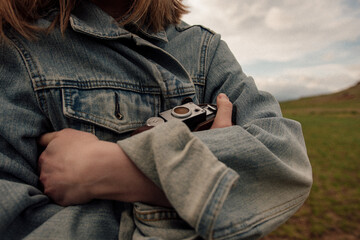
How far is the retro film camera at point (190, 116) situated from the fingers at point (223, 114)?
28 millimetres

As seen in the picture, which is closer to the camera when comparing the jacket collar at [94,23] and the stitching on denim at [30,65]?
the stitching on denim at [30,65]

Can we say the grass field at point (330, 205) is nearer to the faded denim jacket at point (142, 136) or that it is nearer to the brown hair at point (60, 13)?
the faded denim jacket at point (142, 136)

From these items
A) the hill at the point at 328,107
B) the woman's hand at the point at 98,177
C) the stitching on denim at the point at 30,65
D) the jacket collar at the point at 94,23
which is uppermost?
the jacket collar at the point at 94,23

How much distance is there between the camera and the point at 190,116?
947 mm

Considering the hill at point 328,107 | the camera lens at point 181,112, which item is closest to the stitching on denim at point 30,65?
the camera lens at point 181,112

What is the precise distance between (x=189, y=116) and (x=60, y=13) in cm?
76

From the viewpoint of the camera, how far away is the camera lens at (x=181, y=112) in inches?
37.1

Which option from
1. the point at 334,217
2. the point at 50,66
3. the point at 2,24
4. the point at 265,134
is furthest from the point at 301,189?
the point at 334,217

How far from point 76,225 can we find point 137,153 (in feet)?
1.09

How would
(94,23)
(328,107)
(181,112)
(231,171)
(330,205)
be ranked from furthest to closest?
(328,107) < (330,205) < (94,23) < (181,112) < (231,171)

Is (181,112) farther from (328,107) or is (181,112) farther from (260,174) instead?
(328,107)

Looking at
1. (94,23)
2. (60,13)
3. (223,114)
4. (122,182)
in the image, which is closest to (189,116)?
(223,114)

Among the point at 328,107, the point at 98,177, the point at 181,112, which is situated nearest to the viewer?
the point at 98,177

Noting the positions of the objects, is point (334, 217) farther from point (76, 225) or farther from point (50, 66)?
point (50, 66)
